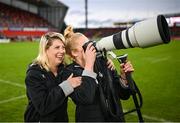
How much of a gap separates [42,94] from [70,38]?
57 cm

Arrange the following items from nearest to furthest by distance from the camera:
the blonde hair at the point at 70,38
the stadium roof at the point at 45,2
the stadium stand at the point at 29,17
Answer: the blonde hair at the point at 70,38 → the stadium stand at the point at 29,17 → the stadium roof at the point at 45,2

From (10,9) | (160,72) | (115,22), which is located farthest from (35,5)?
(160,72)

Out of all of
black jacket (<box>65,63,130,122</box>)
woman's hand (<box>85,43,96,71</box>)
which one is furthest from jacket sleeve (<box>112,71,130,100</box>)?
woman's hand (<box>85,43,96,71</box>)

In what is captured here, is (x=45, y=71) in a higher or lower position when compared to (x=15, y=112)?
higher

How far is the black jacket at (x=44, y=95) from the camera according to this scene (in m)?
3.19

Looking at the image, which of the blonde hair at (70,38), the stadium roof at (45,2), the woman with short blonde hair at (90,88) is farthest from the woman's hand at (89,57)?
the stadium roof at (45,2)

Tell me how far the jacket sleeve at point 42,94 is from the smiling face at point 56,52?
21 centimetres

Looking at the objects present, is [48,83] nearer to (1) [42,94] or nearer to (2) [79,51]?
(1) [42,94]

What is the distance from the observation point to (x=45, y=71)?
3.47 metres

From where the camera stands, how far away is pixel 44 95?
3.24 metres

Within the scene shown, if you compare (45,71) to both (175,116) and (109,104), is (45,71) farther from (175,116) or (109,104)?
(175,116)

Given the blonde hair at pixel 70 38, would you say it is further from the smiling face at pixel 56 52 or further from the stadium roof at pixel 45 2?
the stadium roof at pixel 45 2

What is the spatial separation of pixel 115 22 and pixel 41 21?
27.7 m

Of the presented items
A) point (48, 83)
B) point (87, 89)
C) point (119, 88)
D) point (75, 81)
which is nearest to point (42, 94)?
point (48, 83)
